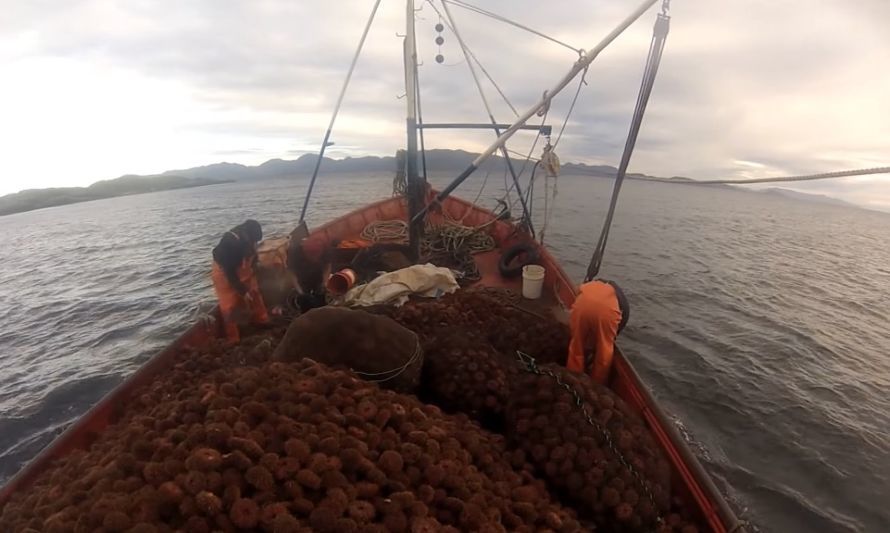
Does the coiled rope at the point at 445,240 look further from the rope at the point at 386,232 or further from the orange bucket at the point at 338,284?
the orange bucket at the point at 338,284

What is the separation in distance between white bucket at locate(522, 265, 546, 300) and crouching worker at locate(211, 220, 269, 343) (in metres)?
3.62

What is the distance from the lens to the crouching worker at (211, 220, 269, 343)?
479 centimetres

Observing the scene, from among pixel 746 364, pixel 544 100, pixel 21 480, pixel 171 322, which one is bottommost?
pixel 746 364

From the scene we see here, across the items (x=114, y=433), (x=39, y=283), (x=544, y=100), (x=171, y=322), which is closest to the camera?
(x=114, y=433)

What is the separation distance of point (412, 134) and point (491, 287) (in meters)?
2.74

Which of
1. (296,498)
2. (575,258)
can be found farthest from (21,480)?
(575,258)

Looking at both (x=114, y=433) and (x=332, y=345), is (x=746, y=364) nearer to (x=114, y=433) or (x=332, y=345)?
(x=332, y=345)

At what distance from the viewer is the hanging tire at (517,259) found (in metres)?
7.25

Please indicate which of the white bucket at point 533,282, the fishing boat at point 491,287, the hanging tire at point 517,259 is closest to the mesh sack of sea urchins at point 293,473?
the fishing boat at point 491,287

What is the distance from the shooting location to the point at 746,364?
866 centimetres

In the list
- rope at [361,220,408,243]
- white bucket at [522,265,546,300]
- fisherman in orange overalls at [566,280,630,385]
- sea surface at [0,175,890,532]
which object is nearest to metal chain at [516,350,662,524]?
fisherman in orange overalls at [566,280,630,385]

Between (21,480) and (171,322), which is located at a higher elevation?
(21,480)

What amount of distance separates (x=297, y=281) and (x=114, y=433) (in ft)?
9.55

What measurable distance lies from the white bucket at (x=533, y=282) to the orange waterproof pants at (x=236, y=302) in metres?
3.62
